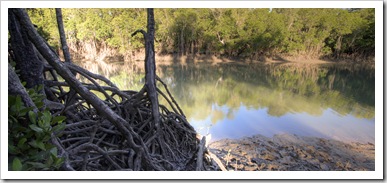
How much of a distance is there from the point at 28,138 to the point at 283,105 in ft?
24.8

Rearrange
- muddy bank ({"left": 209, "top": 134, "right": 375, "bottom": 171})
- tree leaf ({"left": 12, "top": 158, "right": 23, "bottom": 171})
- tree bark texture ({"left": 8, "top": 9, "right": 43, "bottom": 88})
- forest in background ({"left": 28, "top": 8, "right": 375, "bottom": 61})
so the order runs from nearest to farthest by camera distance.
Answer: tree leaf ({"left": 12, "top": 158, "right": 23, "bottom": 171}), tree bark texture ({"left": 8, "top": 9, "right": 43, "bottom": 88}), muddy bank ({"left": 209, "top": 134, "right": 375, "bottom": 171}), forest in background ({"left": 28, "top": 8, "right": 375, "bottom": 61})

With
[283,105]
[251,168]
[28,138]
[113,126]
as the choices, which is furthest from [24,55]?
[283,105]

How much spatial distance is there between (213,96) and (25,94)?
860cm

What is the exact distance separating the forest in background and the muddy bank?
656 cm

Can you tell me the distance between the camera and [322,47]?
43.2ft

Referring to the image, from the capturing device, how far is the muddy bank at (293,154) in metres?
3.54

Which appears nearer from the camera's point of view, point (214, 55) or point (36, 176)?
point (36, 176)

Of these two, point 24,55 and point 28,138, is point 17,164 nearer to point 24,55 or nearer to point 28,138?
point 28,138

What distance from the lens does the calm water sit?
5.71 metres

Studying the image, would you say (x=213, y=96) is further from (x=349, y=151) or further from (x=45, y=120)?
(x=45, y=120)

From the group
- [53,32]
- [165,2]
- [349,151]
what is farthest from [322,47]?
[165,2]

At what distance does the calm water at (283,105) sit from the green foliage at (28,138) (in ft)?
9.80

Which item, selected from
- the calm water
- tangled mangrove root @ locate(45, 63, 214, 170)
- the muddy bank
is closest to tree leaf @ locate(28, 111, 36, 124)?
tangled mangrove root @ locate(45, 63, 214, 170)

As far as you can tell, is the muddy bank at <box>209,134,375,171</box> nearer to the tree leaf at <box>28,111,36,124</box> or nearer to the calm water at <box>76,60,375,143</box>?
the calm water at <box>76,60,375,143</box>
